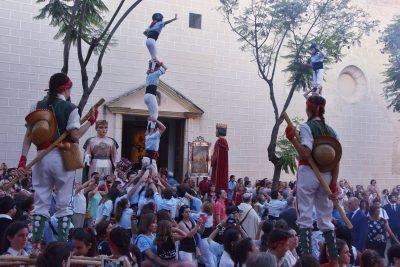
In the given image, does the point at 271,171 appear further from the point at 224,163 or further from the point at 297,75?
the point at 224,163

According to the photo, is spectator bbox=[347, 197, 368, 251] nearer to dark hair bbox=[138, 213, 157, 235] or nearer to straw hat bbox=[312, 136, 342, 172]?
straw hat bbox=[312, 136, 342, 172]

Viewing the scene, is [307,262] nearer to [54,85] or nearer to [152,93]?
[54,85]

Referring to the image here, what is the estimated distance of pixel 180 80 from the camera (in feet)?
78.9

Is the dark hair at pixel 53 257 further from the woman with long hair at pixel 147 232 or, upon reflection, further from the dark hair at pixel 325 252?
the dark hair at pixel 325 252

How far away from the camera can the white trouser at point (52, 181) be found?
5988 mm

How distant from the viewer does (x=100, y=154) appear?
12.7 metres

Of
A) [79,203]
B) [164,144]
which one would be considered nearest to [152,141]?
[79,203]

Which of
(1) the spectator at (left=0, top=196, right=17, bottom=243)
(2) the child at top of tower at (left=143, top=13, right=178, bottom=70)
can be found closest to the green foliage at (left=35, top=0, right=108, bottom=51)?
(2) the child at top of tower at (left=143, top=13, right=178, bottom=70)

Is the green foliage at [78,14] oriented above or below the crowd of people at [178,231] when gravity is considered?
above

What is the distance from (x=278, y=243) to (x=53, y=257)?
8.34 ft

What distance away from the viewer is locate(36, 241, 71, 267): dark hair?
13.9ft

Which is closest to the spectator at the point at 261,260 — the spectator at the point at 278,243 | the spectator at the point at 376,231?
the spectator at the point at 278,243

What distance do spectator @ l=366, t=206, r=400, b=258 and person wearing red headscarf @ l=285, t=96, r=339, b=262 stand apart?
479cm

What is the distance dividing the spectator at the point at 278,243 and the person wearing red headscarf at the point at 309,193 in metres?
0.67
